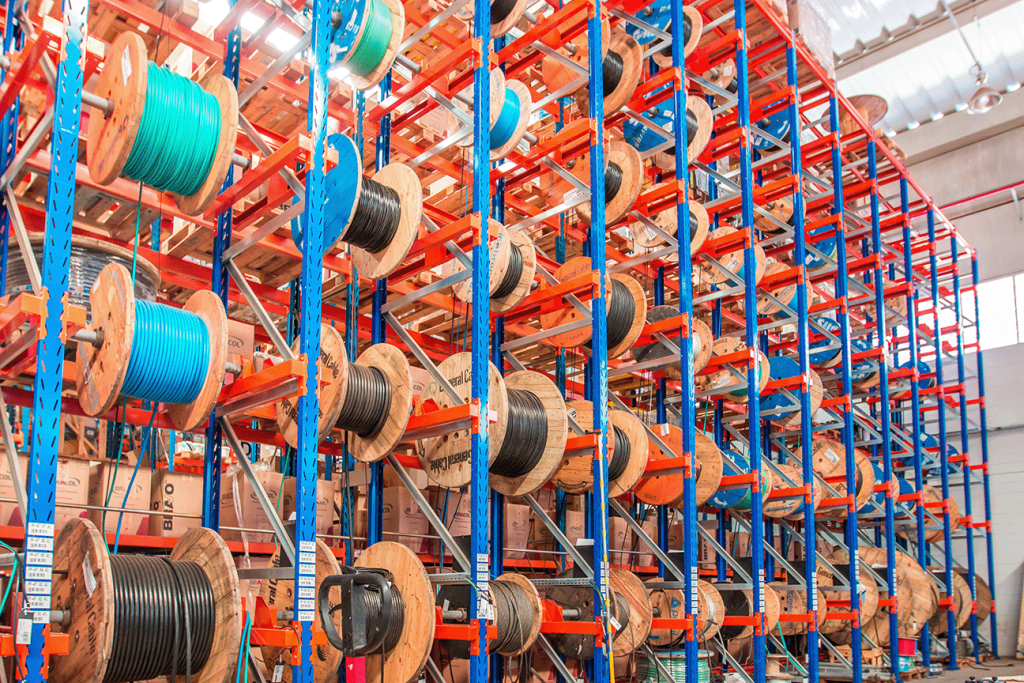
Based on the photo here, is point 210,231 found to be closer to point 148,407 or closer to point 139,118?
point 148,407

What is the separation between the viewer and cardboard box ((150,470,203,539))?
20.9 feet

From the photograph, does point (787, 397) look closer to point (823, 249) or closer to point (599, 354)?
point (823, 249)

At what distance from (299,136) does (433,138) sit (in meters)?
3.05

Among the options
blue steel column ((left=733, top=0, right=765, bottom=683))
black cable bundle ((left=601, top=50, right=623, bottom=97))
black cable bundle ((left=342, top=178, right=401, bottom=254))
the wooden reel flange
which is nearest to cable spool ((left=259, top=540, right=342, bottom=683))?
the wooden reel flange

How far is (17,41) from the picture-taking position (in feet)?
17.9

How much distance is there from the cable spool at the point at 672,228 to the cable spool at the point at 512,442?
3.17m

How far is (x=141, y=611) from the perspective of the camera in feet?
13.7

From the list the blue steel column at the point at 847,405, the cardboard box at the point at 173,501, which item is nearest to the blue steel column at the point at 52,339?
the cardboard box at the point at 173,501

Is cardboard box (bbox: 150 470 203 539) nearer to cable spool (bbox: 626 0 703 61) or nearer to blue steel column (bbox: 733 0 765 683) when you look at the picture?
blue steel column (bbox: 733 0 765 683)

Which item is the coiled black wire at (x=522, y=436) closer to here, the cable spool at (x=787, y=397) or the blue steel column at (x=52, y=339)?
the blue steel column at (x=52, y=339)

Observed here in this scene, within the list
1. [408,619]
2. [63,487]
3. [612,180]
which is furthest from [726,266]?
[63,487]

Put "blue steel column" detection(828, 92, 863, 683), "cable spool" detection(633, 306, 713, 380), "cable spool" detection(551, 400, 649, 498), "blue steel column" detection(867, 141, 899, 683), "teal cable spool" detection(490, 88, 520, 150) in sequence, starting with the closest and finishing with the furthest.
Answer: "teal cable spool" detection(490, 88, 520, 150) < "cable spool" detection(551, 400, 649, 498) < "cable spool" detection(633, 306, 713, 380) < "blue steel column" detection(828, 92, 863, 683) < "blue steel column" detection(867, 141, 899, 683)

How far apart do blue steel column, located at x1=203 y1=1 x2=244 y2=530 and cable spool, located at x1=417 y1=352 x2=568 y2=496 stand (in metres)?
1.66

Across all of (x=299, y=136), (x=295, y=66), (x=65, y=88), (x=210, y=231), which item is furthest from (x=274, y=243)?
(x=65, y=88)
